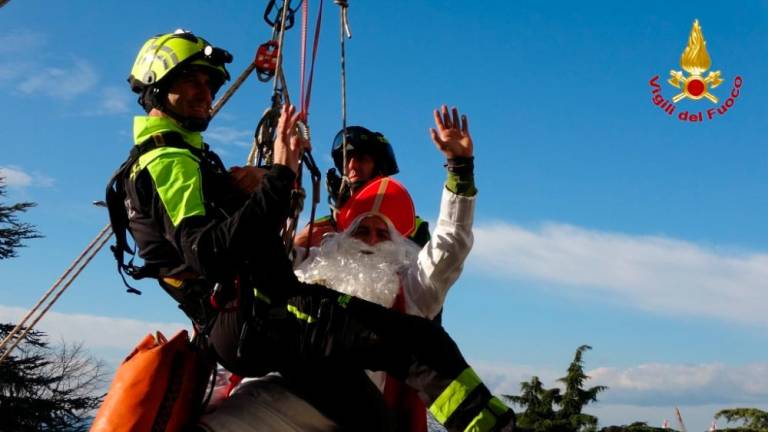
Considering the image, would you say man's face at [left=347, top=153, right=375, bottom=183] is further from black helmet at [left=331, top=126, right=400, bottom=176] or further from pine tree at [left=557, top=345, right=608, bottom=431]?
pine tree at [left=557, top=345, right=608, bottom=431]

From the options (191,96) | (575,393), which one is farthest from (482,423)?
(575,393)

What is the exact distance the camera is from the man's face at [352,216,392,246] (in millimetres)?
5762

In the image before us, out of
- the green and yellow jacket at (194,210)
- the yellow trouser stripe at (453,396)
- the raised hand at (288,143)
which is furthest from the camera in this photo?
the raised hand at (288,143)

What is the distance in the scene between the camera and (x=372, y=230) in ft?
18.9

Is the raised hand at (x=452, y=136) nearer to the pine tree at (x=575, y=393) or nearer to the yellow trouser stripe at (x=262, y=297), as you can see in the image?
the yellow trouser stripe at (x=262, y=297)

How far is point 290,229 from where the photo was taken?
198 inches

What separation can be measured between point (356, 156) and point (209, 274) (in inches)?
115

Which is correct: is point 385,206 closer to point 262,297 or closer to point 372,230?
point 372,230

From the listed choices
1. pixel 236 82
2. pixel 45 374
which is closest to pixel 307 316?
pixel 236 82

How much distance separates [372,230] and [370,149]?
1516 mm

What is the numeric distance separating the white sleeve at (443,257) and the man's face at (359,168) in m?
1.72

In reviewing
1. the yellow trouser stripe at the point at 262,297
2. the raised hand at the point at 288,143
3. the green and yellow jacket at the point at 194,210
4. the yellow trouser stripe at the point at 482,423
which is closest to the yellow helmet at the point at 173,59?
the green and yellow jacket at the point at 194,210

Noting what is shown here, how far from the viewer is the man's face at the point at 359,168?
23.1ft

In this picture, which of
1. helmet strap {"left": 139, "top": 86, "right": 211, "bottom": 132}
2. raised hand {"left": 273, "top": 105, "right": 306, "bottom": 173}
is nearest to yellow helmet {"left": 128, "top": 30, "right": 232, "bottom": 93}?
helmet strap {"left": 139, "top": 86, "right": 211, "bottom": 132}
